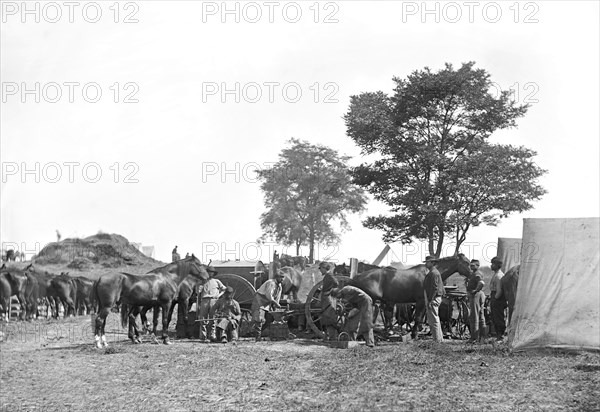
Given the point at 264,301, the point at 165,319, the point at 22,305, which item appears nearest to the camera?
the point at 165,319

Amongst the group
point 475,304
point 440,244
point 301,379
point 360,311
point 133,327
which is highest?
point 440,244

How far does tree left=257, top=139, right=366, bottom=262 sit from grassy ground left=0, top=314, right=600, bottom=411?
3974 centimetres

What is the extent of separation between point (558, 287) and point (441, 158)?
21487 millimetres

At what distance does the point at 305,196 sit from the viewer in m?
59.2

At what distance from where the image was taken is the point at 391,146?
38.3 metres

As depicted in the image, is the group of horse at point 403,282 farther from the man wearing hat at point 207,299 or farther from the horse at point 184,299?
the horse at point 184,299

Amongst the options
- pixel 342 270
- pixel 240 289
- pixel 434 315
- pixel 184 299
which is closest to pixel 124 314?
pixel 184 299

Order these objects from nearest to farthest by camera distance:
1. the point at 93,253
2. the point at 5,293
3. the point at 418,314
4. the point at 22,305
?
the point at 418,314
the point at 5,293
the point at 22,305
the point at 93,253

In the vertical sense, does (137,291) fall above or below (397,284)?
below

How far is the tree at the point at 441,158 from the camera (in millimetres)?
36750

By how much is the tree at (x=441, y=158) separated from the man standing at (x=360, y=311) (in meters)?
18.1

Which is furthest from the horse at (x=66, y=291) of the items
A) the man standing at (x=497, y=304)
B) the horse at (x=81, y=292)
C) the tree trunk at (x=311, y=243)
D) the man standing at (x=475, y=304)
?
the tree trunk at (x=311, y=243)

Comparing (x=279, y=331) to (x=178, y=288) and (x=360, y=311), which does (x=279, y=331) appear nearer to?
(x=178, y=288)

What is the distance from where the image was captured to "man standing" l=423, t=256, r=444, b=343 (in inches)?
738
